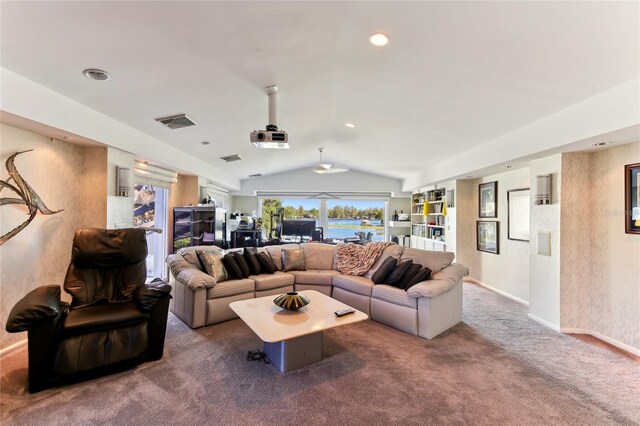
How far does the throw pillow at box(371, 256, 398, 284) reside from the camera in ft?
12.6

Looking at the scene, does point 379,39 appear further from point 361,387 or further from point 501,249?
point 501,249

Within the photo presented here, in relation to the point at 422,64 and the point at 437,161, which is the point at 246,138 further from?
the point at 437,161

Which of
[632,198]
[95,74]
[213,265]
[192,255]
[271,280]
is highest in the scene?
[95,74]

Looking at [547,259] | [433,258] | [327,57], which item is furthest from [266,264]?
[547,259]

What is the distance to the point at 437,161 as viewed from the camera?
6004mm

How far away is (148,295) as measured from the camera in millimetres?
2629

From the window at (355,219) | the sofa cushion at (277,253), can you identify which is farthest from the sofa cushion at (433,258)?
the window at (355,219)

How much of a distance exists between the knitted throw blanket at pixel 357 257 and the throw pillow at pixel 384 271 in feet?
1.31

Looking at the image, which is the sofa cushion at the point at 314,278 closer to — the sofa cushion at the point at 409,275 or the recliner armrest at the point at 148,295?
the sofa cushion at the point at 409,275

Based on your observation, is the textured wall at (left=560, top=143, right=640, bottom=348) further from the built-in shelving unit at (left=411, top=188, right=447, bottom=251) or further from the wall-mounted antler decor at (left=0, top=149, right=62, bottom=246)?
the wall-mounted antler decor at (left=0, top=149, right=62, bottom=246)

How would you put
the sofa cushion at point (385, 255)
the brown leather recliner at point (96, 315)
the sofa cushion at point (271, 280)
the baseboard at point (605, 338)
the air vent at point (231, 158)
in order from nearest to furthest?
the brown leather recliner at point (96, 315), the baseboard at point (605, 338), the sofa cushion at point (271, 280), the sofa cushion at point (385, 255), the air vent at point (231, 158)

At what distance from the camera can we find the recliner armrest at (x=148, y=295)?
2613 millimetres

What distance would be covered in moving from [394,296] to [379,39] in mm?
2677

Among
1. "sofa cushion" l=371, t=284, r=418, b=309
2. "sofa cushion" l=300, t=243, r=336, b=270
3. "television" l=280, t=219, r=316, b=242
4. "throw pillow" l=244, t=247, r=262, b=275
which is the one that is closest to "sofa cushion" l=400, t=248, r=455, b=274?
"sofa cushion" l=371, t=284, r=418, b=309
